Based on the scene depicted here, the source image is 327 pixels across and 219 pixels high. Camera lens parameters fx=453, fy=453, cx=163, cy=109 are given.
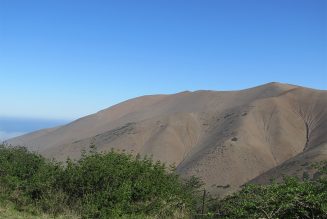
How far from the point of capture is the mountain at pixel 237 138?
77.8 metres

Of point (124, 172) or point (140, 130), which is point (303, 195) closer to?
point (124, 172)

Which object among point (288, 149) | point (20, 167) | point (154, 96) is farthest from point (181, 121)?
point (20, 167)

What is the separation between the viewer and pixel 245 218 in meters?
8.51

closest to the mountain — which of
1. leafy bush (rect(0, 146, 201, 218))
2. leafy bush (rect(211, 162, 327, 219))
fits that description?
leafy bush (rect(0, 146, 201, 218))

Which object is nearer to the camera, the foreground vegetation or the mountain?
the foreground vegetation

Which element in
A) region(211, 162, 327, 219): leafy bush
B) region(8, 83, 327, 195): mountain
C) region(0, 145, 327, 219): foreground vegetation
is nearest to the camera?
region(211, 162, 327, 219): leafy bush

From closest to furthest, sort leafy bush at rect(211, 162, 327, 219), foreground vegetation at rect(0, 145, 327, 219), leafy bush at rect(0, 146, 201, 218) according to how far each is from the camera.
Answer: leafy bush at rect(211, 162, 327, 219) < foreground vegetation at rect(0, 145, 327, 219) < leafy bush at rect(0, 146, 201, 218)

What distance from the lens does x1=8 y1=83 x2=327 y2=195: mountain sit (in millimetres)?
77812

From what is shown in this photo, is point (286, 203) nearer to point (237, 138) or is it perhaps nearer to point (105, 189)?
point (105, 189)

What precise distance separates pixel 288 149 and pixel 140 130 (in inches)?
1354

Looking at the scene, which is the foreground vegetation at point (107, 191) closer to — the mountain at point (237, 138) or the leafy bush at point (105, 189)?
the leafy bush at point (105, 189)

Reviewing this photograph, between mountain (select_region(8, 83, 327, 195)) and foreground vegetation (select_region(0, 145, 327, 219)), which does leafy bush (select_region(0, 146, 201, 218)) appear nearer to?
foreground vegetation (select_region(0, 145, 327, 219))

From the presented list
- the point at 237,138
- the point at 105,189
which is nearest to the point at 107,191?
the point at 105,189

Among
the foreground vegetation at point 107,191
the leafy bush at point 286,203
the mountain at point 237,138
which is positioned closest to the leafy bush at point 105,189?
the foreground vegetation at point 107,191
